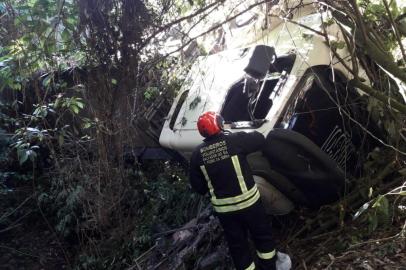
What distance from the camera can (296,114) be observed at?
4.02 m

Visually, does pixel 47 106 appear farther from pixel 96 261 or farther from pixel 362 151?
pixel 362 151

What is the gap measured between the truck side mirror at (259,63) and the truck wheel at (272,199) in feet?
3.16

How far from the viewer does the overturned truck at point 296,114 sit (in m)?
3.90

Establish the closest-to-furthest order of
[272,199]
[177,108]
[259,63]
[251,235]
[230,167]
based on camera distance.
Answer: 1. [259,63]
2. [230,167]
3. [251,235]
4. [272,199]
5. [177,108]

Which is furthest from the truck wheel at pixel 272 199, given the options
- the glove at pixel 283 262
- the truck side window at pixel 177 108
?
the truck side window at pixel 177 108

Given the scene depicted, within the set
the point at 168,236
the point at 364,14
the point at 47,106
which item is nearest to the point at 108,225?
the point at 168,236

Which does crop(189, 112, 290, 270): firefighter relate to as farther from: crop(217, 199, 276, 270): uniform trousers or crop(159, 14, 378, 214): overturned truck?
crop(159, 14, 378, 214): overturned truck

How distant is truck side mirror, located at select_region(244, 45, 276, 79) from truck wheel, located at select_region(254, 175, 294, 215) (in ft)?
3.16

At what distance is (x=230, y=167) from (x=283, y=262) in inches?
39.0

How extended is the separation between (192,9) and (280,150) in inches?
64.8

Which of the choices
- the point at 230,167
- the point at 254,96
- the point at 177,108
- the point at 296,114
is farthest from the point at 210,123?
the point at 177,108

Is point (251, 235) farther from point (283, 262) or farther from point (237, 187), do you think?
point (237, 187)

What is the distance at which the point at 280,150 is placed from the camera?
3838 mm

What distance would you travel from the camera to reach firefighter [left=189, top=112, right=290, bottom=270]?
396cm
